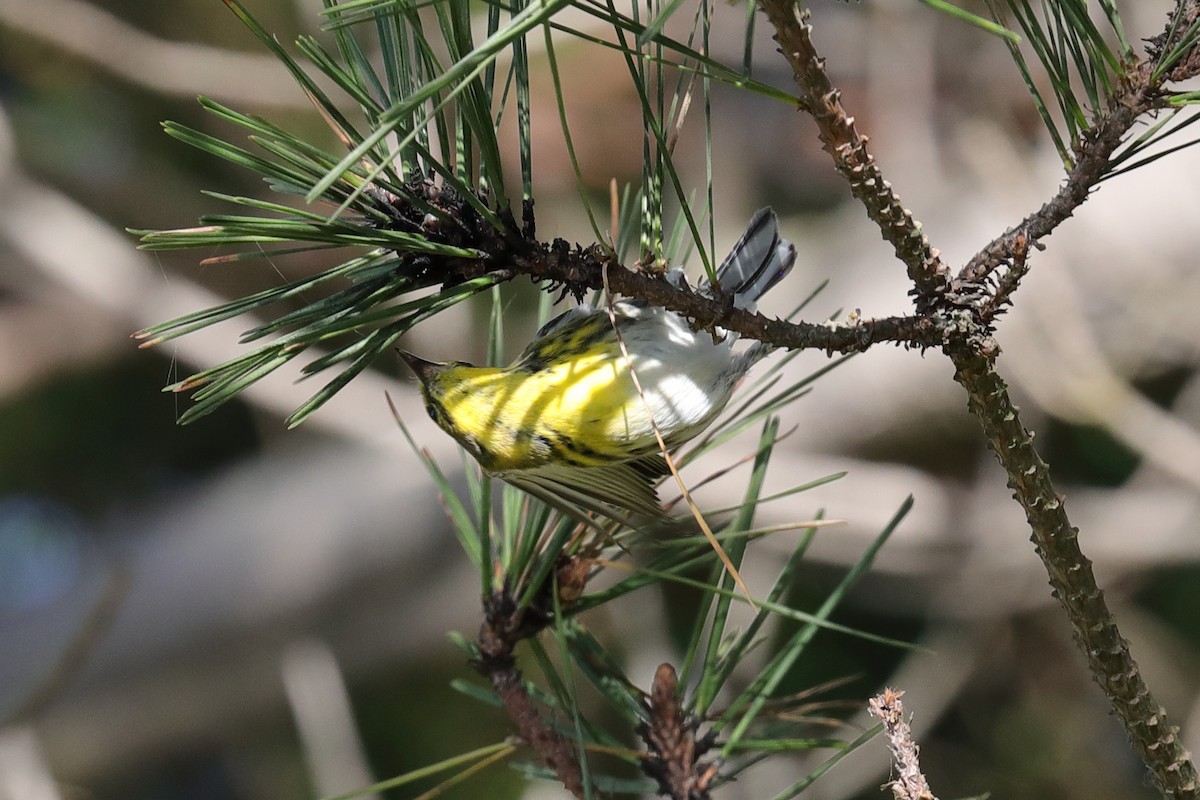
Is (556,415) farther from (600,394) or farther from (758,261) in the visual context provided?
(758,261)

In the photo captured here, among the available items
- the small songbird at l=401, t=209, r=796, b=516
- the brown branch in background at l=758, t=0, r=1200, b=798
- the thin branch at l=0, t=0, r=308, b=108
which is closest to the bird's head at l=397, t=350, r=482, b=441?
the small songbird at l=401, t=209, r=796, b=516

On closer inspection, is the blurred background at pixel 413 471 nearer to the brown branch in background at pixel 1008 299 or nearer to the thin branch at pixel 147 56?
the thin branch at pixel 147 56

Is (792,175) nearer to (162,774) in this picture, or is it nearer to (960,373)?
(162,774)

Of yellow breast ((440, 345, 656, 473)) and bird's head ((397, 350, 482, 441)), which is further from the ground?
bird's head ((397, 350, 482, 441))

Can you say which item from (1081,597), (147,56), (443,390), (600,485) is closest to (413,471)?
(147,56)

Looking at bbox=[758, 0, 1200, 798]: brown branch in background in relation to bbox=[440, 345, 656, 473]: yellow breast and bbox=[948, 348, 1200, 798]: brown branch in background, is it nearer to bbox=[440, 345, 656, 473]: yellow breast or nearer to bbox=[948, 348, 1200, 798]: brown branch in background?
bbox=[948, 348, 1200, 798]: brown branch in background

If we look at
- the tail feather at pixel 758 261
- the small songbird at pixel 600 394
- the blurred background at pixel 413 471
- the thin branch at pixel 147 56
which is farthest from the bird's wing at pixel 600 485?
the thin branch at pixel 147 56
